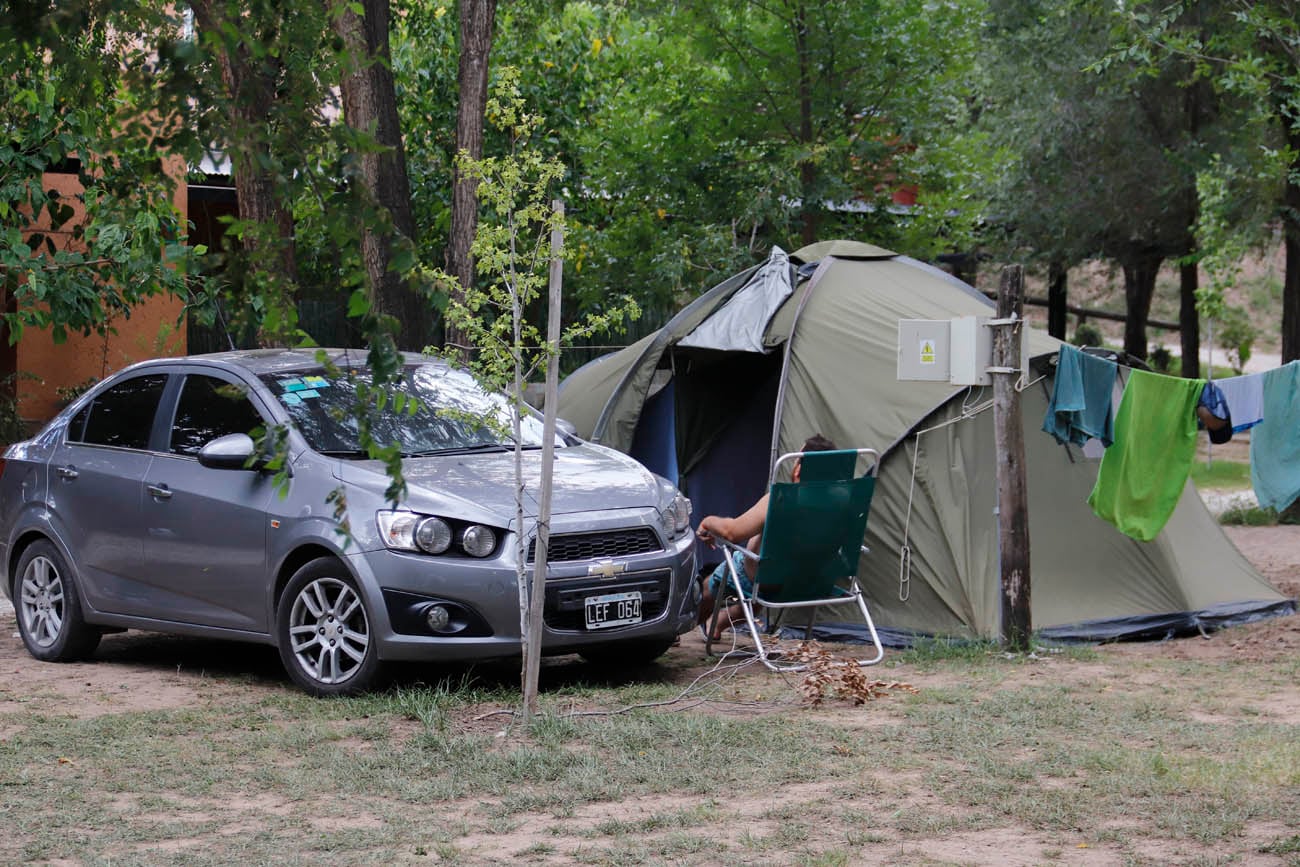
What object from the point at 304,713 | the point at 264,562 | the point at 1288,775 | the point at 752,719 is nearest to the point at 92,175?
the point at 264,562

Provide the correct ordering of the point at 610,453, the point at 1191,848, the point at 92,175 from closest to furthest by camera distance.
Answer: the point at 1191,848 < the point at 610,453 < the point at 92,175

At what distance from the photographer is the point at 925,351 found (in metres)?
8.39

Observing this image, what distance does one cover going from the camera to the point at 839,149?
14.7m

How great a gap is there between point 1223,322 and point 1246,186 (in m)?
9.85

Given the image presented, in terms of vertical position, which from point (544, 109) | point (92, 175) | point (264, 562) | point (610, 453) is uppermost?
point (544, 109)

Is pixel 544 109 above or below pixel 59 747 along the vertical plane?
above

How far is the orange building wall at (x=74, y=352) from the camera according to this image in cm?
1441

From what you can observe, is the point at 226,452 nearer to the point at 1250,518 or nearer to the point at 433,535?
the point at 433,535

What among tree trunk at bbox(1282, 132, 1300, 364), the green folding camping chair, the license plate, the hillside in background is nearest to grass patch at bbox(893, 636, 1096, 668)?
the green folding camping chair

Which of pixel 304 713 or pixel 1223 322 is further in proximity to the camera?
pixel 1223 322

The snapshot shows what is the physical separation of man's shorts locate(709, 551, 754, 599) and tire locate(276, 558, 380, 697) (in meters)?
2.12

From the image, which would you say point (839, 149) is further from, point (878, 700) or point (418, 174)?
point (878, 700)

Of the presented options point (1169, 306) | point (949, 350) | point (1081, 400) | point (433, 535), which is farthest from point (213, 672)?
point (1169, 306)

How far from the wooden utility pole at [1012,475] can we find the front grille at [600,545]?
2163 millimetres
